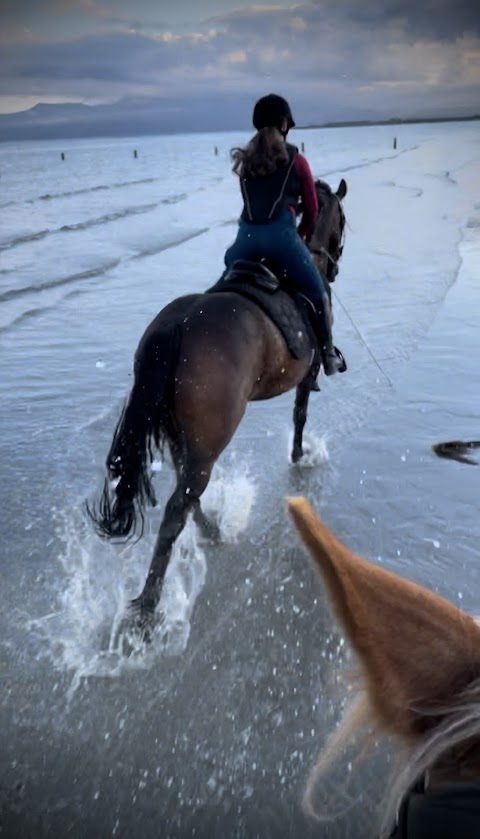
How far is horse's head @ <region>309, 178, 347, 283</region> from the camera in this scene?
5.36 metres

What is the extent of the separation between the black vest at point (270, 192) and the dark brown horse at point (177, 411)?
0.76 m

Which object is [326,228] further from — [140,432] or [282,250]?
[140,432]

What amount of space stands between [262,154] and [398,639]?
3737 millimetres

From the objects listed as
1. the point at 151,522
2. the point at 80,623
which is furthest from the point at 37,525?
the point at 80,623

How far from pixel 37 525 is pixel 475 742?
419cm

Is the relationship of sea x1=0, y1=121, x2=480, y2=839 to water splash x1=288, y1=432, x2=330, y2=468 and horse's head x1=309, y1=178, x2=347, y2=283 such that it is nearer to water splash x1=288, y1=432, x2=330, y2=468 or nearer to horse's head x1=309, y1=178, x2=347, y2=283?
water splash x1=288, y1=432, x2=330, y2=468

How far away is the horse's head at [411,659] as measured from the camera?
732 mm

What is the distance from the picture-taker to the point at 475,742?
29.2 inches

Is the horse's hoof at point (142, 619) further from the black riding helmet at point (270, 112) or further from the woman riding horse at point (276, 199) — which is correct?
the black riding helmet at point (270, 112)

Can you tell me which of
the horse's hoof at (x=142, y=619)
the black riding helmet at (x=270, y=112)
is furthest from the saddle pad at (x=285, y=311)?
the horse's hoof at (x=142, y=619)

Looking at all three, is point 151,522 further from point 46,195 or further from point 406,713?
point 46,195

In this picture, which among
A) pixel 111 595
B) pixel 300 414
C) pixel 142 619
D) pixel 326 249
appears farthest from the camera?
pixel 326 249

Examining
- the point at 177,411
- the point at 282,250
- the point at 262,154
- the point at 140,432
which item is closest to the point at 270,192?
the point at 262,154

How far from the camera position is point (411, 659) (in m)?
0.75
